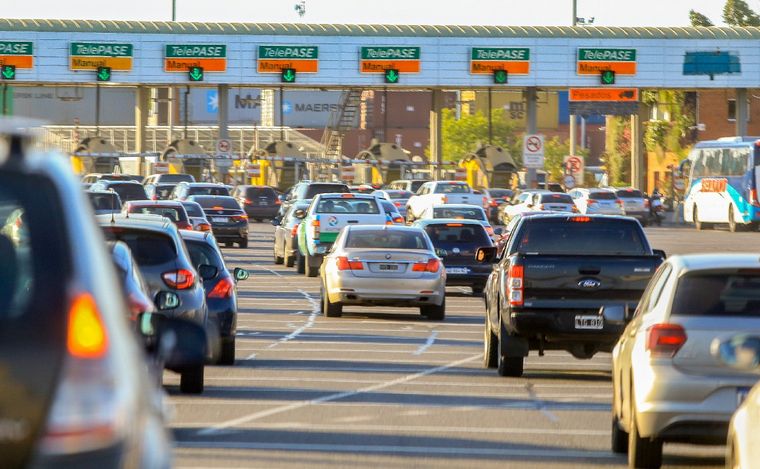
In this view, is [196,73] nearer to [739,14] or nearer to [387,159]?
[387,159]

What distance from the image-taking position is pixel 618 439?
12.0 meters

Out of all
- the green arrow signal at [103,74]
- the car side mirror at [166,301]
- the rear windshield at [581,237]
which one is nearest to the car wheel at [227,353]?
the rear windshield at [581,237]

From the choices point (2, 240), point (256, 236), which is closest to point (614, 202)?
point (256, 236)

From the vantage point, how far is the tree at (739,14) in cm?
13900

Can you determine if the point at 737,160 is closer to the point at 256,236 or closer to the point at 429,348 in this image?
the point at 256,236

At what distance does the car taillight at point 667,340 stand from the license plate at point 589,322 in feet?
21.4

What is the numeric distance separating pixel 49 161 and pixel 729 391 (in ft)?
21.8

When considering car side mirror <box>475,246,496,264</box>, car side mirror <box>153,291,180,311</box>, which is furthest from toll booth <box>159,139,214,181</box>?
car side mirror <box>153,291,180,311</box>

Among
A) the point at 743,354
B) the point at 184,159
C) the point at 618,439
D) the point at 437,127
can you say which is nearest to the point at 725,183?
the point at 437,127

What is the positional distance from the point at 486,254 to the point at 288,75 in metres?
56.0

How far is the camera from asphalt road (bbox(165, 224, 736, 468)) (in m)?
11.9

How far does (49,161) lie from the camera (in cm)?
448

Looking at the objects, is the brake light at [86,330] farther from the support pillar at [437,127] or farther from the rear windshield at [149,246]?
the support pillar at [437,127]

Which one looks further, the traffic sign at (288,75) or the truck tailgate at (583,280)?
the traffic sign at (288,75)
